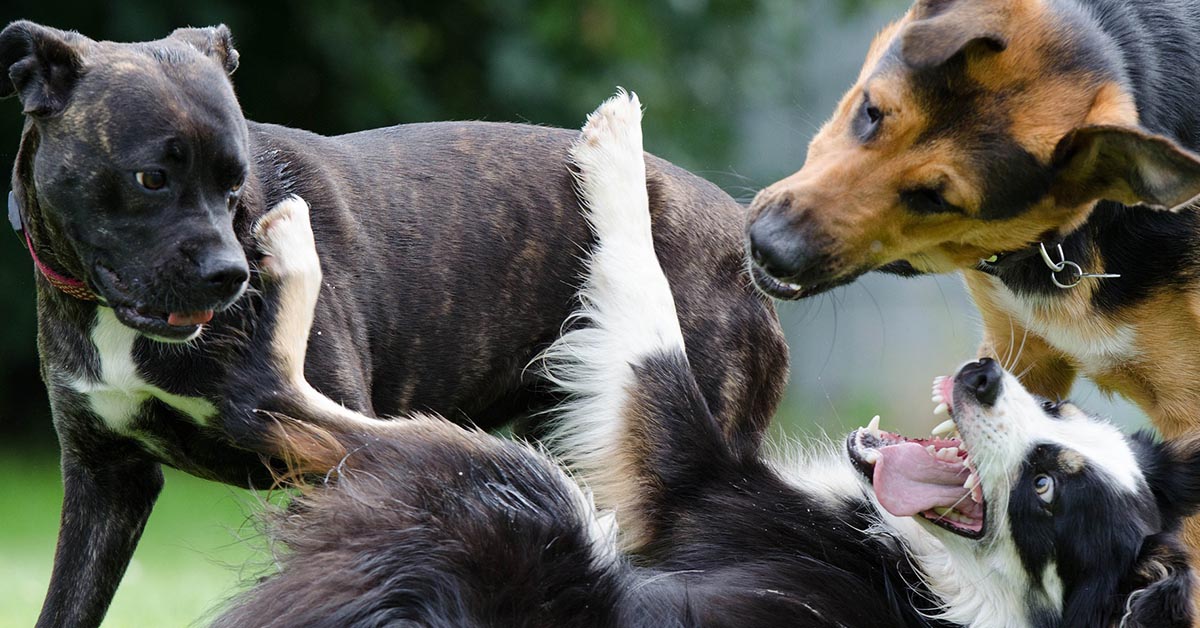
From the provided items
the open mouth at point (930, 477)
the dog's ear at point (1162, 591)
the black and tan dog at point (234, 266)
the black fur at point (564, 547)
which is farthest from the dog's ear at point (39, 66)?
the dog's ear at point (1162, 591)

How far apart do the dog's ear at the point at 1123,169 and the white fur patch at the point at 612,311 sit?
1.23 m

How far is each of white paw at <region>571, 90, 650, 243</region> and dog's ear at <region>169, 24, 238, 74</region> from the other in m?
1.10

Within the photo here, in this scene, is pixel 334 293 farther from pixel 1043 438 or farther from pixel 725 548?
pixel 1043 438

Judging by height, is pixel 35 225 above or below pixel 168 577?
above

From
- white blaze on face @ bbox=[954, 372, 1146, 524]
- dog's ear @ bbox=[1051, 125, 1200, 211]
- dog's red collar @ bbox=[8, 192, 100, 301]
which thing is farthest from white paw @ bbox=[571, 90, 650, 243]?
dog's red collar @ bbox=[8, 192, 100, 301]

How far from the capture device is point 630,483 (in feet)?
14.1

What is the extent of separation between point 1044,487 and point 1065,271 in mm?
742

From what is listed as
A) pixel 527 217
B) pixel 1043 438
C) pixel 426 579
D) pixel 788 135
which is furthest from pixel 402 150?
pixel 788 135

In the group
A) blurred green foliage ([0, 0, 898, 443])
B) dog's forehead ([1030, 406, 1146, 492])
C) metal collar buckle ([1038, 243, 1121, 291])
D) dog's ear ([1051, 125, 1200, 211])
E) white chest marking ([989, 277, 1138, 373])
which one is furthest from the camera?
blurred green foliage ([0, 0, 898, 443])

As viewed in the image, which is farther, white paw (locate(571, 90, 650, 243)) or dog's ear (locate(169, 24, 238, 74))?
white paw (locate(571, 90, 650, 243))

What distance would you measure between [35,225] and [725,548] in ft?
6.95

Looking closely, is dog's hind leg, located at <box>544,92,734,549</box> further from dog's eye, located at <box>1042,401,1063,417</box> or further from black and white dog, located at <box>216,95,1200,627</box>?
dog's eye, located at <box>1042,401,1063,417</box>

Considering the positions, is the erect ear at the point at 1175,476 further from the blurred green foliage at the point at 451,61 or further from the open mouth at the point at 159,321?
the blurred green foliage at the point at 451,61

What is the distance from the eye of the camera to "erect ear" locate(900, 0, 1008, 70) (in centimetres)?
359
